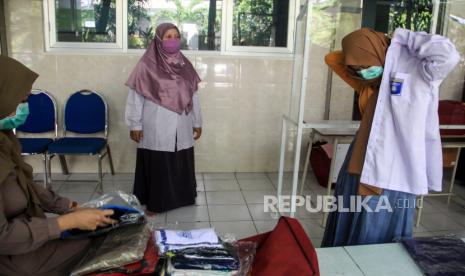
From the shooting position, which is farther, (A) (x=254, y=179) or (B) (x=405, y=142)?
(A) (x=254, y=179)

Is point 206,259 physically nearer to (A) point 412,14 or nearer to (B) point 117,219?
(B) point 117,219

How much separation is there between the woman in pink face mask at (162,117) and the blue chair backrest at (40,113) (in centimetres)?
113

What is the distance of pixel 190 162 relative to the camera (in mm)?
3176

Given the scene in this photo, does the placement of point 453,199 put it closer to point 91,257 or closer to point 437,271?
point 437,271

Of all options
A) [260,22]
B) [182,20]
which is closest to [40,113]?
[182,20]

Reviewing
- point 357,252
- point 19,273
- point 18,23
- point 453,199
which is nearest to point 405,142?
point 357,252

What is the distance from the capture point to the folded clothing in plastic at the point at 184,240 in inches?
42.0

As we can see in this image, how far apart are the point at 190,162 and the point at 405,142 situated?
1.91m

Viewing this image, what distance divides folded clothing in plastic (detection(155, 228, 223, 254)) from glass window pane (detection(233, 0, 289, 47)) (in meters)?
3.07

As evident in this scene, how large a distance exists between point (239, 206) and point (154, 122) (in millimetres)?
986

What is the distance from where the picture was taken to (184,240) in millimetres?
1102

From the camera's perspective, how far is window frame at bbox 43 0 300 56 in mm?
3652

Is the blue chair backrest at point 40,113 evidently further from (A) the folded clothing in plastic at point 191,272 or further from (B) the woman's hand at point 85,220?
(A) the folded clothing in plastic at point 191,272

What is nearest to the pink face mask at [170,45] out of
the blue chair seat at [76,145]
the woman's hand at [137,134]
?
the woman's hand at [137,134]
